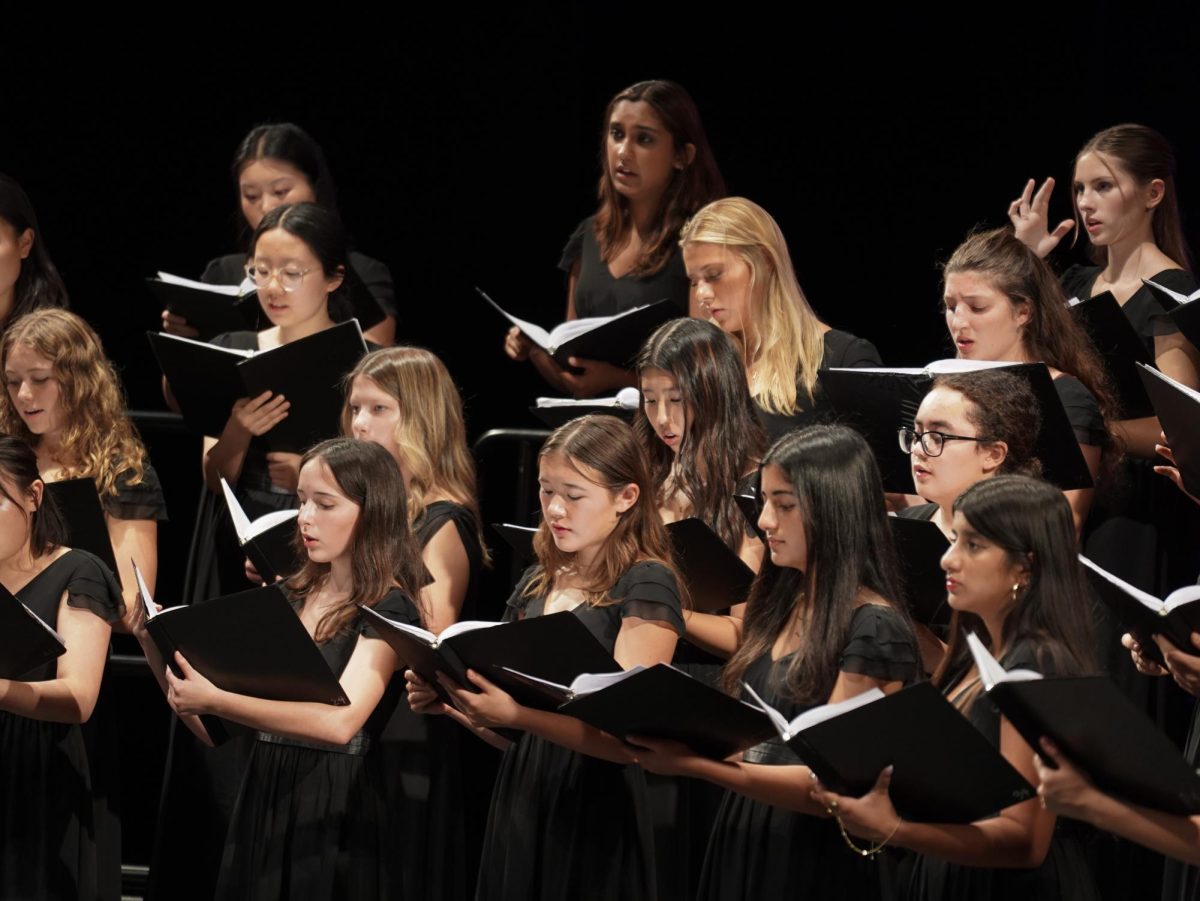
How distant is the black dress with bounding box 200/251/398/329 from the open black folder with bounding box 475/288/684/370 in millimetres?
587

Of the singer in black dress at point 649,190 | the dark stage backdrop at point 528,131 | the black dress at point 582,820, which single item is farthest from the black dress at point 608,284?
the black dress at point 582,820

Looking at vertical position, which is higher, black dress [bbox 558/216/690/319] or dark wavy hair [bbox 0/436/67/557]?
black dress [bbox 558/216/690/319]

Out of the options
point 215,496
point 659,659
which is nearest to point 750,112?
point 215,496

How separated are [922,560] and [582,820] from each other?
73cm

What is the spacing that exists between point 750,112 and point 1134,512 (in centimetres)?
179

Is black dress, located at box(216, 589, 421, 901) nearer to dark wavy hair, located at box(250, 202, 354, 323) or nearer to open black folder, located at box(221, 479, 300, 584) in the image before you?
open black folder, located at box(221, 479, 300, 584)

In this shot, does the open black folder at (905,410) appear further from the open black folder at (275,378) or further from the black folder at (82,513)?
the black folder at (82,513)

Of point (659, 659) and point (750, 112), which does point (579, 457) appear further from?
point (750, 112)

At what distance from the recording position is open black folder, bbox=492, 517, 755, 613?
3281 mm

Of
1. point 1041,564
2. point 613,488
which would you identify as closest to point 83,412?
point 613,488

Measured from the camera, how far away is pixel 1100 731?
90.8 inches

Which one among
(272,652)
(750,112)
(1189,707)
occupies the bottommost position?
(1189,707)

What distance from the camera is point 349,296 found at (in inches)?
180

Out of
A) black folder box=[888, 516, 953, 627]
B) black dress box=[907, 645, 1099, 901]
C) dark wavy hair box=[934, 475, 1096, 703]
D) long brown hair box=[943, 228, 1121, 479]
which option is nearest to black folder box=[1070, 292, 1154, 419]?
long brown hair box=[943, 228, 1121, 479]
